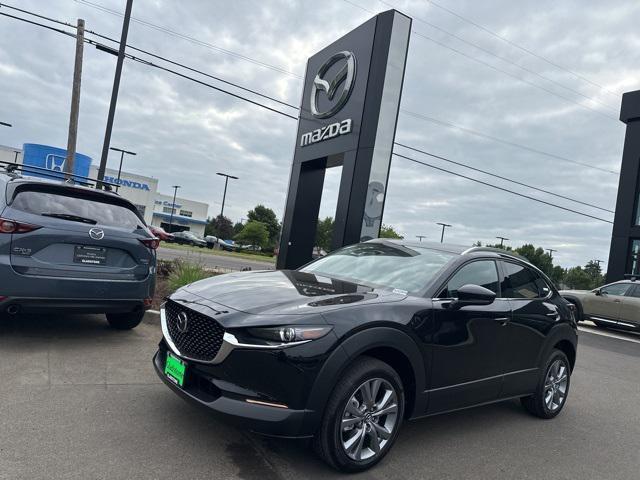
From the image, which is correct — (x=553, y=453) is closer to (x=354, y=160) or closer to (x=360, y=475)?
(x=360, y=475)

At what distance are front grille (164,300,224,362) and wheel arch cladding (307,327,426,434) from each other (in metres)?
0.69

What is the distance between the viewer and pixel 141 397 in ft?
13.3

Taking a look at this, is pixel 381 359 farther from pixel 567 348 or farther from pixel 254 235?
pixel 254 235

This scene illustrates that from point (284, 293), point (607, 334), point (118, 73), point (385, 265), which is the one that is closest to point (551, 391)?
point (385, 265)

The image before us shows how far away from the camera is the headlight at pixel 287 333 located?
115 inches

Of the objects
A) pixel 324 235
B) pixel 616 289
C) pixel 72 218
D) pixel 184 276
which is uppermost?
pixel 324 235

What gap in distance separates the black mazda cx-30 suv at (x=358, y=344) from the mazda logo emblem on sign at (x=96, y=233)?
5.69ft

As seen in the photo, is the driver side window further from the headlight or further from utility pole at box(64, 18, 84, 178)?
utility pole at box(64, 18, 84, 178)

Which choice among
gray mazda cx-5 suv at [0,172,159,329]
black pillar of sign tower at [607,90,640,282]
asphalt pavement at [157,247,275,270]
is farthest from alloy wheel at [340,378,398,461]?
black pillar of sign tower at [607,90,640,282]

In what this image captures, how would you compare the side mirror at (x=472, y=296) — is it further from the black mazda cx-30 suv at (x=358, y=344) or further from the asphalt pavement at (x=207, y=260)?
the asphalt pavement at (x=207, y=260)

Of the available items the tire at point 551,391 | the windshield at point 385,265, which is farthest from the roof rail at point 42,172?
the tire at point 551,391

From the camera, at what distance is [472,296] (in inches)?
146

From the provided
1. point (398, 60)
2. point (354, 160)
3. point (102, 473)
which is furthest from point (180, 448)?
point (398, 60)

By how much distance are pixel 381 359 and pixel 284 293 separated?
813 millimetres
